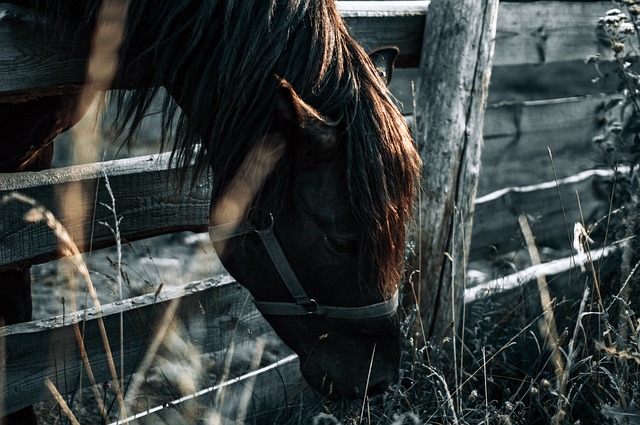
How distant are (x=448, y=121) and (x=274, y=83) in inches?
46.1

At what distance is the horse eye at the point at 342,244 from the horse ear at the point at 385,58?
623 mm

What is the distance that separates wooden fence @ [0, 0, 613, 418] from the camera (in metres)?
2.07

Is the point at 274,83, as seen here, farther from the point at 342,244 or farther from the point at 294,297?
the point at 294,297

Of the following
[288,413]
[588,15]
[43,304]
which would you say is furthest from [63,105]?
[588,15]

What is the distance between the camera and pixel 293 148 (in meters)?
1.86

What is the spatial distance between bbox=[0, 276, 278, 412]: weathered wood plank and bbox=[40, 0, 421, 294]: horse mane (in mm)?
640

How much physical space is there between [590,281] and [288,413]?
4.65ft

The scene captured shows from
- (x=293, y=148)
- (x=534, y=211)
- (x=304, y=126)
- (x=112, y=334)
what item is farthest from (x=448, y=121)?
(x=534, y=211)

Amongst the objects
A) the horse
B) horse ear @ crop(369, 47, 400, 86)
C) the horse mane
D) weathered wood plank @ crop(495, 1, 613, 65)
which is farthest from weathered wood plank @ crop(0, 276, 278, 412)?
weathered wood plank @ crop(495, 1, 613, 65)

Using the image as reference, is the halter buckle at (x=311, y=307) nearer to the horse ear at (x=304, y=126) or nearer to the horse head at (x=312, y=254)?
the horse head at (x=312, y=254)

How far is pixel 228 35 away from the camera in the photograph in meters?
1.87

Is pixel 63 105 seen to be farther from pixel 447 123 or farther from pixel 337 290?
pixel 447 123

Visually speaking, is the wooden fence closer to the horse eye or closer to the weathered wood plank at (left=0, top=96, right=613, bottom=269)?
the weathered wood plank at (left=0, top=96, right=613, bottom=269)

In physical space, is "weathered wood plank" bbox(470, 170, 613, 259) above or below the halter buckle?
below
